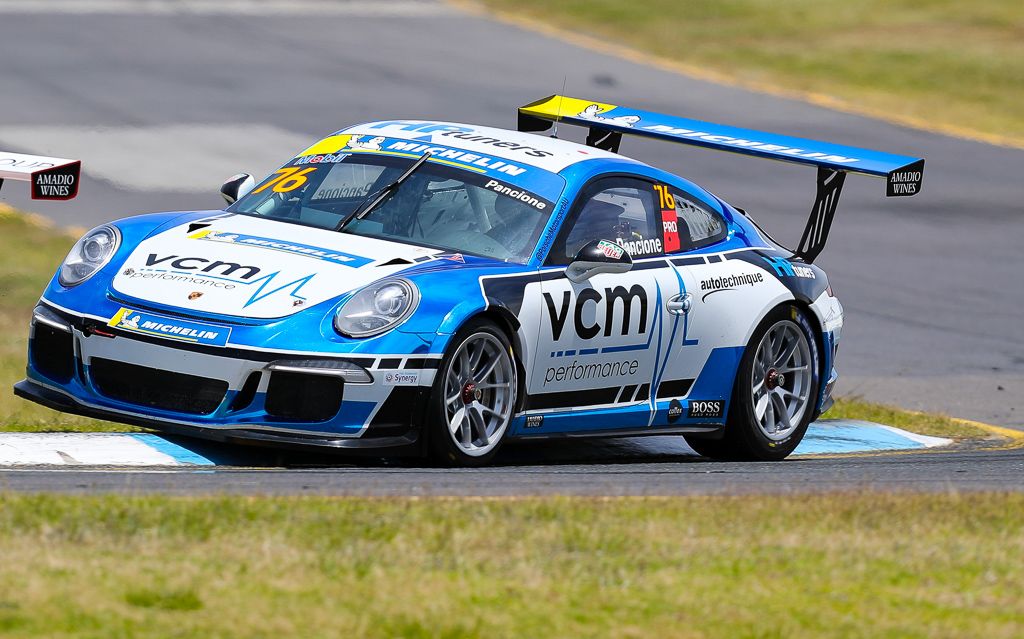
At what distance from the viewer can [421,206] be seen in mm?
8242

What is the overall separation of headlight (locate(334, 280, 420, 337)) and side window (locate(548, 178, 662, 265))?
3.73 ft

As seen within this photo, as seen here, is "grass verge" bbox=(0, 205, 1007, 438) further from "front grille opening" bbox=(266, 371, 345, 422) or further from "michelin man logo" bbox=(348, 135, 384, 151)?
"michelin man logo" bbox=(348, 135, 384, 151)

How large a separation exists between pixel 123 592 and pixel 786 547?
210cm

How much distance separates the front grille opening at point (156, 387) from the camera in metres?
7.15

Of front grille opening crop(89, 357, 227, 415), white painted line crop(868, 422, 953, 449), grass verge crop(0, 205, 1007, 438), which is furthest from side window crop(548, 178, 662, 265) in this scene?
white painted line crop(868, 422, 953, 449)

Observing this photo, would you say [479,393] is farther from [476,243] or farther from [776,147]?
[776,147]

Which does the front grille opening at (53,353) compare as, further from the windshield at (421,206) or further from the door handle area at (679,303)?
the door handle area at (679,303)

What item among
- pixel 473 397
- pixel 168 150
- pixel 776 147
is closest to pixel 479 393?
pixel 473 397

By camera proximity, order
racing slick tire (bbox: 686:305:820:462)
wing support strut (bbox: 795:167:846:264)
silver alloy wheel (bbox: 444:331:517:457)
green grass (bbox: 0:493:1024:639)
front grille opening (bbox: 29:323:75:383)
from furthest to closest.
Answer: wing support strut (bbox: 795:167:846:264)
racing slick tire (bbox: 686:305:820:462)
front grille opening (bbox: 29:323:75:383)
silver alloy wheel (bbox: 444:331:517:457)
green grass (bbox: 0:493:1024:639)

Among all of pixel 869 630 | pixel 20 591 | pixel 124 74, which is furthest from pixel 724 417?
pixel 124 74

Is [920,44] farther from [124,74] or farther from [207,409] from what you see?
[207,409]

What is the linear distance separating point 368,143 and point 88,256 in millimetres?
1563

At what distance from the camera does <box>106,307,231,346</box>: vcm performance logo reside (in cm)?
712

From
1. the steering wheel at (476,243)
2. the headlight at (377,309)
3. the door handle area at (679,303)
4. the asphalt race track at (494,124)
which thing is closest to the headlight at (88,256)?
the asphalt race track at (494,124)
